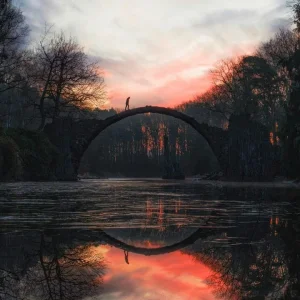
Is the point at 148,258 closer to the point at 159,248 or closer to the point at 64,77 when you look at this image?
the point at 159,248

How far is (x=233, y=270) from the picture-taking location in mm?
3633

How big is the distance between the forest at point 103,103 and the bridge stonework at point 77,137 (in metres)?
1.03

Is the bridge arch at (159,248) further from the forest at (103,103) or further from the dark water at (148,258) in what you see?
the forest at (103,103)

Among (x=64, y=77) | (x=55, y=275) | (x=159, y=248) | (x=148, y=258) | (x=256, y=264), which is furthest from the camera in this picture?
(x=64, y=77)

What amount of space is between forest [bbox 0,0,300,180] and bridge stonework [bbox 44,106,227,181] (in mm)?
1029

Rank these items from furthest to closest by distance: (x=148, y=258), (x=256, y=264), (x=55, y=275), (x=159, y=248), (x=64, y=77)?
1. (x=64, y=77)
2. (x=159, y=248)
3. (x=148, y=258)
4. (x=256, y=264)
5. (x=55, y=275)

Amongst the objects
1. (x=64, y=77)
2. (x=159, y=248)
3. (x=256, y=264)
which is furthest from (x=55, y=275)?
(x=64, y=77)

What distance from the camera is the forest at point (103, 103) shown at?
26.7 m

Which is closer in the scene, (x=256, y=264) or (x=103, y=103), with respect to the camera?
(x=256, y=264)

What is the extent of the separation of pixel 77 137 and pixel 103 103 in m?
3.51

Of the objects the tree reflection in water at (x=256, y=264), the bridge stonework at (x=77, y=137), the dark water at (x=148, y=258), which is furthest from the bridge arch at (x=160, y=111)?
the tree reflection in water at (x=256, y=264)

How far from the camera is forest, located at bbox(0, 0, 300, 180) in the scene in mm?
26703

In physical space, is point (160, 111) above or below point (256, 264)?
above

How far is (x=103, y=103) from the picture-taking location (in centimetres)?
3634
